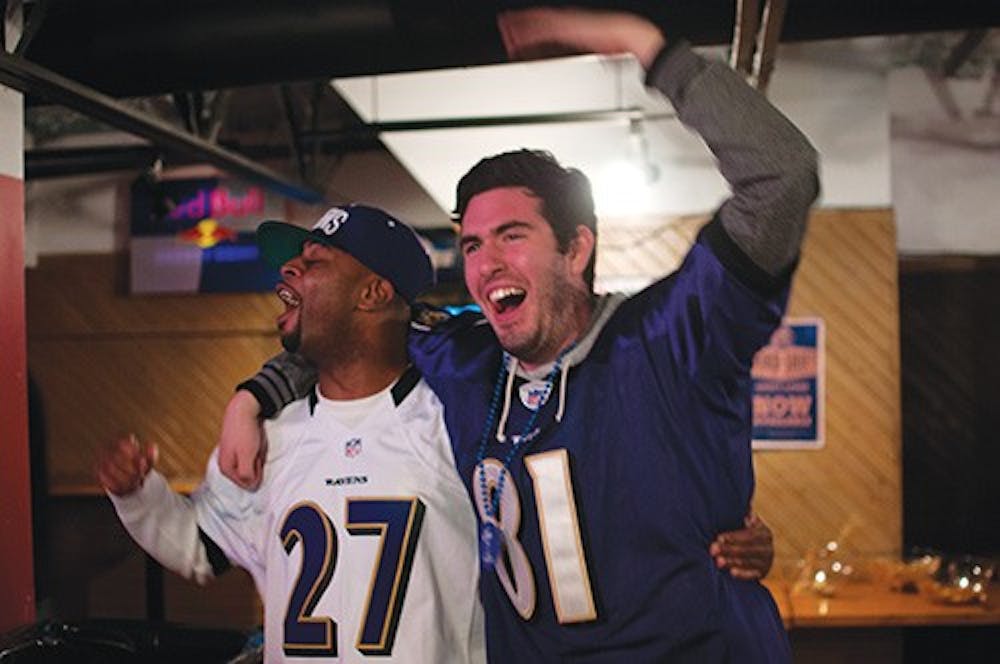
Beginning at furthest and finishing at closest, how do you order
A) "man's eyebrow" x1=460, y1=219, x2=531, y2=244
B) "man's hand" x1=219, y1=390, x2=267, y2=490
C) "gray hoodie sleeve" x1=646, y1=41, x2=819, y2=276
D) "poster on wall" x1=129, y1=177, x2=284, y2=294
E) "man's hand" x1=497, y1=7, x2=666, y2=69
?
"poster on wall" x1=129, y1=177, x2=284, y2=294 < "man's hand" x1=219, y1=390, x2=267, y2=490 < "man's eyebrow" x1=460, y1=219, x2=531, y2=244 < "man's hand" x1=497, y1=7, x2=666, y2=69 < "gray hoodie sleeve" x1=646, y1=41, x2=819, y2=276

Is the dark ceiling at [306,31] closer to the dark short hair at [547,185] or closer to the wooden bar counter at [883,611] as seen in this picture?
the dark short hair at [547,185]

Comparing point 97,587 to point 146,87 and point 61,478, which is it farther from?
point 146,87

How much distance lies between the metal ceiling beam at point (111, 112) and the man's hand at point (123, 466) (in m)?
1.33

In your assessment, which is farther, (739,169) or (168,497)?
(168,497)

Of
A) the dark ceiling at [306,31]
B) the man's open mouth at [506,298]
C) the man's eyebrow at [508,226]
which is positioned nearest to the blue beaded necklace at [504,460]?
the man's open mouth at [506,298]

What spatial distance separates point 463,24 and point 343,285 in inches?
42.5

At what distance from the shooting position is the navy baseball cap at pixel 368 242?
2.17 metres

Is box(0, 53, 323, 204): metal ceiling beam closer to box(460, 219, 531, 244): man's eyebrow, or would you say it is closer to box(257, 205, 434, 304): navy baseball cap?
box(257, 205, 434, 304): navy baseball cap

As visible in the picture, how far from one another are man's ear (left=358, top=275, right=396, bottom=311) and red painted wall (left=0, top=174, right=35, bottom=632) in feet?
4.69

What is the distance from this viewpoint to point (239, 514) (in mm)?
2338

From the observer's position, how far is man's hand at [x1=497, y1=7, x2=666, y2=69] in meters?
1.87

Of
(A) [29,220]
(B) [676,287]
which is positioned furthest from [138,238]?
(B) [676,287]

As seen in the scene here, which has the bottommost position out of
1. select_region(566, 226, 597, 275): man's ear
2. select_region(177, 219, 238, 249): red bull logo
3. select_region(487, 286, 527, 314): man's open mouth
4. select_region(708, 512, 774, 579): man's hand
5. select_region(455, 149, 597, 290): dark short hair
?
select_region(708, 512, 774, 579): man's hand

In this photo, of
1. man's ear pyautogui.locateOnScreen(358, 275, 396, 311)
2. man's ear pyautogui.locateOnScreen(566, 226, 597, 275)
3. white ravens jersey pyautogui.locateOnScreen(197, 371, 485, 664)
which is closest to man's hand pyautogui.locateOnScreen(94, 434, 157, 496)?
white ravens jersey pyautogui.locateOnScreen(197, 371, 485, 664)
